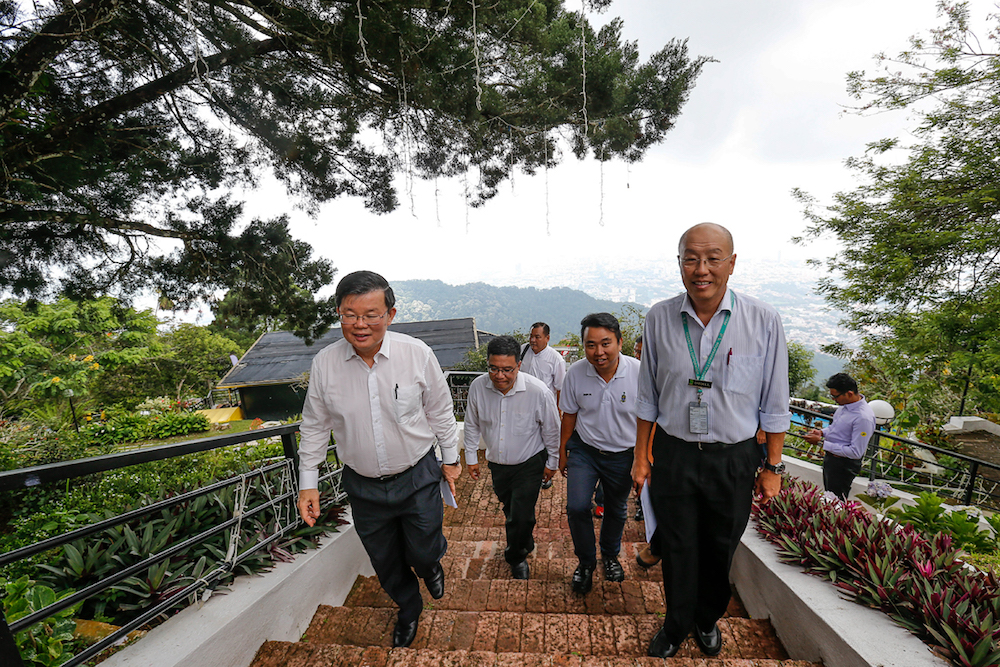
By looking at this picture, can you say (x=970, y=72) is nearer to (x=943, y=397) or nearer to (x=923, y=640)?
(x=943, y=397)

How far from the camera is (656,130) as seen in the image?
462cm

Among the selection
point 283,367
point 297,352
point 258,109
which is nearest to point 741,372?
point 258,109

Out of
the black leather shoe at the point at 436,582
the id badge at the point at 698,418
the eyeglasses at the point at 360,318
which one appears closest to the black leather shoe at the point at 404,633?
the black leather shoe at the point at 436,582

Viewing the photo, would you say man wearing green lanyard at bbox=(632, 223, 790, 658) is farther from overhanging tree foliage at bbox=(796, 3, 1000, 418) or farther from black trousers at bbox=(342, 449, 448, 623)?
overhanging tree foliage at bbox=(796, 3, 1000, 418)

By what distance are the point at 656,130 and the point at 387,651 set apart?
5.06 metres

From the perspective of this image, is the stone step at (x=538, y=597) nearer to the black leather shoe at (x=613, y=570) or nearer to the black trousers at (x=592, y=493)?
the black leather shoe at (x=613, y=570)

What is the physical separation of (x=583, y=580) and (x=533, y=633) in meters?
0.56

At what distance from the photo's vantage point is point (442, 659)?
5.62 feet

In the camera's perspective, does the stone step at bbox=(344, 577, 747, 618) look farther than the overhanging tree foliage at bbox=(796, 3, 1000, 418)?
No

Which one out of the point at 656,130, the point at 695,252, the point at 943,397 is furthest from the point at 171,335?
the point at 943,397

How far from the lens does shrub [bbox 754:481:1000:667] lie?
1.44 meters

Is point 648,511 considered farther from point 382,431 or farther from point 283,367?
point 283,367

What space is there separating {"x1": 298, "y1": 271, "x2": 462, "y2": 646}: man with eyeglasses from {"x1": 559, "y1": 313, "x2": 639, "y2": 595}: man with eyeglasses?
2.83 feet

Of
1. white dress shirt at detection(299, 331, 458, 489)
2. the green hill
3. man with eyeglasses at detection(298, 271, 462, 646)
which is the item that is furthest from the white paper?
the green hill
